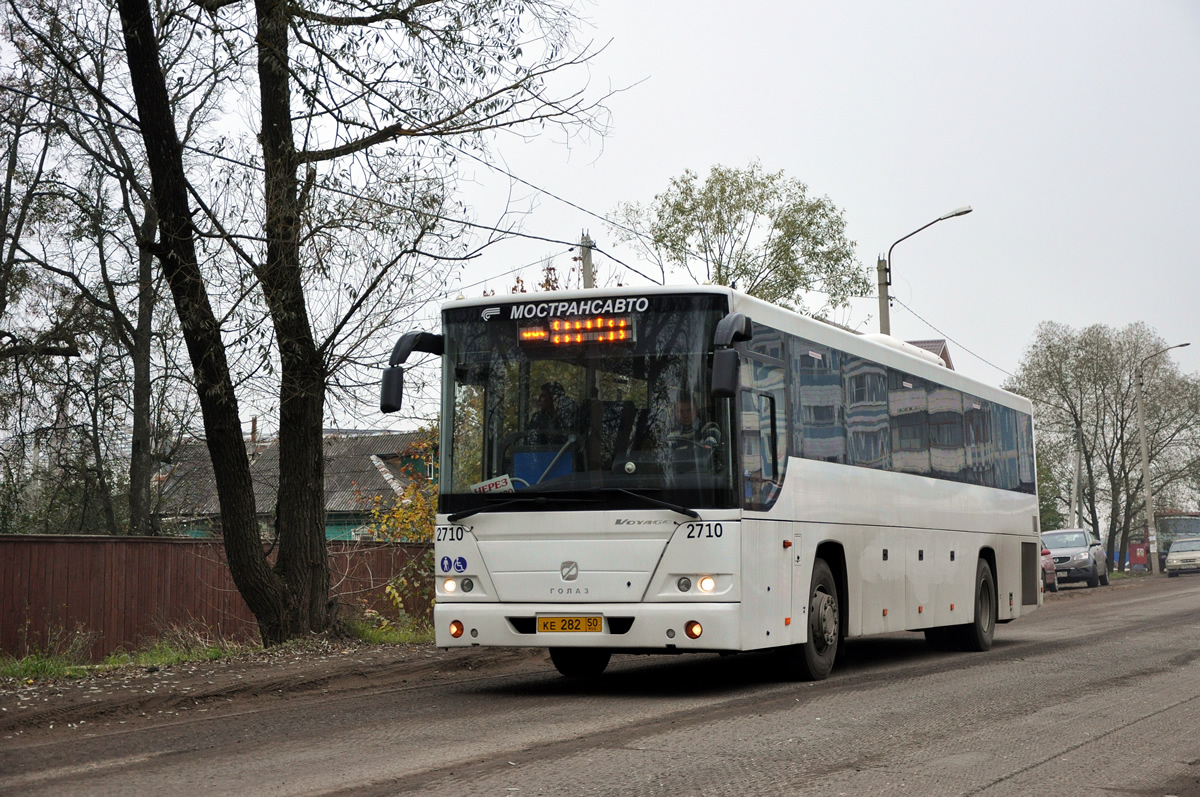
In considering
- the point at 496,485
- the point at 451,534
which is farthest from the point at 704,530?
the point at 451,534

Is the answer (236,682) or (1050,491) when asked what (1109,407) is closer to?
(1050,491)

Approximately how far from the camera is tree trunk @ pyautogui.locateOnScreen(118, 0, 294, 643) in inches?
531

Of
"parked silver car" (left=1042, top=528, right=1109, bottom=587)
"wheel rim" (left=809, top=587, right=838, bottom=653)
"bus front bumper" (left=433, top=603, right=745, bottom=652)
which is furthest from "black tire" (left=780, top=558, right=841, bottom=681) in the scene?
"parked silver car" (left=1042, top=528, right=1109, bottom=587)

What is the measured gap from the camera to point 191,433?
26.8 meters

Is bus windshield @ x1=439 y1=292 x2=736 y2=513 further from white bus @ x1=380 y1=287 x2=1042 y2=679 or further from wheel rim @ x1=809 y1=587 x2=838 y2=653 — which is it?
wheel rim @ x1=809 y1=587 x2=838 y2=653

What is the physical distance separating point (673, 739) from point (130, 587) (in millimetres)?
15875

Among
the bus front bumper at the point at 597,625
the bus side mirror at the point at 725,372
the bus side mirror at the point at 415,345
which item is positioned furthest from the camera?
the bus side mirror at the point at 415,345

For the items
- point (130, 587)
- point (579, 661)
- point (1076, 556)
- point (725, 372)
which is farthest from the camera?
point (1076, 556)

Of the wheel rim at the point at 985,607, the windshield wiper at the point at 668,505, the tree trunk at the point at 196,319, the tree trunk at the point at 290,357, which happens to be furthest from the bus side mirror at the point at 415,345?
the wheel rim at the point at 985,607

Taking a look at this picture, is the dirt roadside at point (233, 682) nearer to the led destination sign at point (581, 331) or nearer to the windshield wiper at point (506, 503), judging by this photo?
the windshield wiper at point (506, 503)

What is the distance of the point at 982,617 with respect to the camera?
16562 millimetres

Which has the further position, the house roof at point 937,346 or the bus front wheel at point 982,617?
the house roof at point 937,346

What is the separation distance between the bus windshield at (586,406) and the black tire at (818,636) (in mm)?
2037

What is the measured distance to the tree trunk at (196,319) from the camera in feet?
44.3
